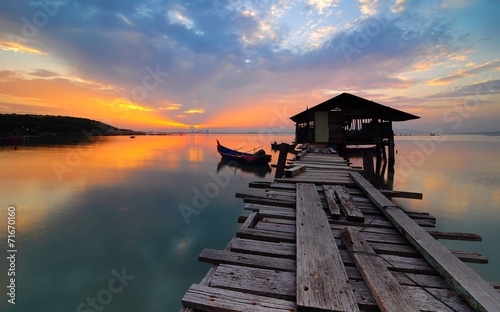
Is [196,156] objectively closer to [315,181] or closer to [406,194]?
[315,181]

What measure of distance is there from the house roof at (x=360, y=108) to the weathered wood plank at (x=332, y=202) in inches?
695

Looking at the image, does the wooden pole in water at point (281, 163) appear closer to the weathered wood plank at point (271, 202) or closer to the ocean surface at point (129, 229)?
the ocean surface at point (129, 229)

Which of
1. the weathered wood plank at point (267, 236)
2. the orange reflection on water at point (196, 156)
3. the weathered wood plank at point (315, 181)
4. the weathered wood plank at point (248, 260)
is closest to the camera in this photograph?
the weathered wood plank at point (248, 260)

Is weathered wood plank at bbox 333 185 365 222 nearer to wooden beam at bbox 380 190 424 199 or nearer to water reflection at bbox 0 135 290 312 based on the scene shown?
wooden beam at bbox 380 190 424 199

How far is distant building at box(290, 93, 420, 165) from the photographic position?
838 inches

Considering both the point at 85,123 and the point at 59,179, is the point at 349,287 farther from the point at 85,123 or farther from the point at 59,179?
the point at 85,123

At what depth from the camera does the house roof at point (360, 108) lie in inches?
819

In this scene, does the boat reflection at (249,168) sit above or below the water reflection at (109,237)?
above

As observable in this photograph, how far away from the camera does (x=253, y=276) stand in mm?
2352

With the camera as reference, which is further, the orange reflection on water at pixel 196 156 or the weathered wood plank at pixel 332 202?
the orange reflection on water at pixel 196 156

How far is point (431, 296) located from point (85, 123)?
651ft

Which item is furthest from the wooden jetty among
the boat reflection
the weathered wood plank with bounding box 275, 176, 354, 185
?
the boat reflection

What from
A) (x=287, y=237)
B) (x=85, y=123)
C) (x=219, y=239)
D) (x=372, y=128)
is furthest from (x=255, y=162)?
(x=85, y=123)

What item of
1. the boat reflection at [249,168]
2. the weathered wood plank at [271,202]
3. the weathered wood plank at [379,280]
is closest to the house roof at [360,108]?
the boat reflection at [249,168]
